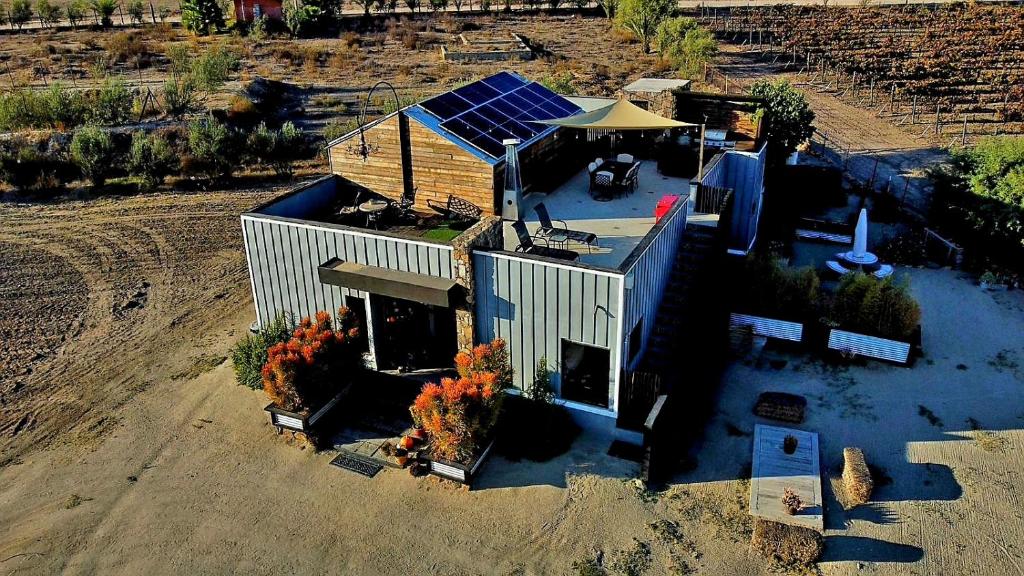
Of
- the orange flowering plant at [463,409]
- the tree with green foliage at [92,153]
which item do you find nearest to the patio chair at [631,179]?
the orange flowering plant at [463,409]

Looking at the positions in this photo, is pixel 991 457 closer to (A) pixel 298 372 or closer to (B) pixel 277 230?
(A) pixel 298 372

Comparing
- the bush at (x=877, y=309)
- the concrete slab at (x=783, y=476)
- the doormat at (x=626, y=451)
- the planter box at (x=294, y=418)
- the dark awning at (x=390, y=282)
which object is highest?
the dark awning at (x=390, y=282)

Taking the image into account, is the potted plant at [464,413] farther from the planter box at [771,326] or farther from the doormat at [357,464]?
the planter box at [771,326]

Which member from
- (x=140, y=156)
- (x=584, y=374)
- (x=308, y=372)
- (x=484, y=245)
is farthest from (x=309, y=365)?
(x=140, y=156)

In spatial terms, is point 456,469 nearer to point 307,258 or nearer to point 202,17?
point 307,258

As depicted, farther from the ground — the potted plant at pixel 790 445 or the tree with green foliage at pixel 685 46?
the tree with green foliage at pixel 685 46

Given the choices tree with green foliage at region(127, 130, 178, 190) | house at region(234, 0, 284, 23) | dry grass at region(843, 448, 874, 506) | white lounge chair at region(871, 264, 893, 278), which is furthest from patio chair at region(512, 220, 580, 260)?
house at region(234, 0, 284, 23)

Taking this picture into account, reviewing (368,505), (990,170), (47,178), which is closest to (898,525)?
(368,505)

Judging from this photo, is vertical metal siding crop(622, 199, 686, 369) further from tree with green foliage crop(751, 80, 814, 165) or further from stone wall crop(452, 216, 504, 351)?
tree with green foliage crop(751, 80, 814, 165)
